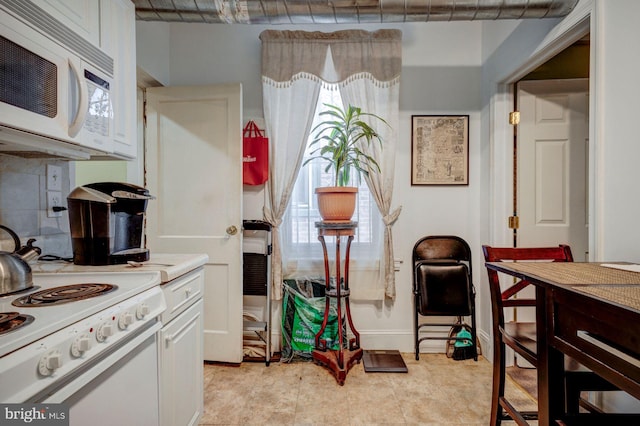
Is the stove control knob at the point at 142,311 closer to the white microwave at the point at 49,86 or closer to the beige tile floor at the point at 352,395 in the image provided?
the white microwave at the point at 49,86

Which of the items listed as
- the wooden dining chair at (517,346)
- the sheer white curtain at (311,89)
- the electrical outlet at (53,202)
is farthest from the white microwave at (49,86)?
the wooden dining chair at (517,346)

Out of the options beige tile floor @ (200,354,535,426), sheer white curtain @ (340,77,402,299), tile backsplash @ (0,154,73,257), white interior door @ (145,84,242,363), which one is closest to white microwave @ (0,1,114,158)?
tile backsplash @ (0,154,73,257)

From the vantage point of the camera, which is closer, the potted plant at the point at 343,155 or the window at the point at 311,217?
the potted plant at the point at 343,155

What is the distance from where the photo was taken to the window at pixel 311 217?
265 centimetres

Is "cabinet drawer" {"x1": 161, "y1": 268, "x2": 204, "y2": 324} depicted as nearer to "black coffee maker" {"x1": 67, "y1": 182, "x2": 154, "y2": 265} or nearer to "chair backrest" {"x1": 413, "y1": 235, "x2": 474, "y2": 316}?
"black coffee maker" {"x1": 67, "y1": 182, "x2": 154, "y2": 265}

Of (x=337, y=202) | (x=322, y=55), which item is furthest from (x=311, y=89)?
(x=337, y=202)

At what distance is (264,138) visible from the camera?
2.61m

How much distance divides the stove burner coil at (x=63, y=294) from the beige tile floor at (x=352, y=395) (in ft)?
3.76

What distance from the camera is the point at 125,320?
99 centimetres

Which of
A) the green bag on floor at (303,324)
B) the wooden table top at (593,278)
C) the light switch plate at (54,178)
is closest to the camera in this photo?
the wooden table top at (593,278)

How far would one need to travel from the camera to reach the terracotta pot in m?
2.28

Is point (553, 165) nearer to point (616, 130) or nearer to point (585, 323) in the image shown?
point (616, 130)

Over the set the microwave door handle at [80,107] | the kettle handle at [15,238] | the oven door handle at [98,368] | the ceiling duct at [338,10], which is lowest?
the oven door handle at [98,368]

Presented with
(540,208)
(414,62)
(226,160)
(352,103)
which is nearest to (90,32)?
(226,160)
